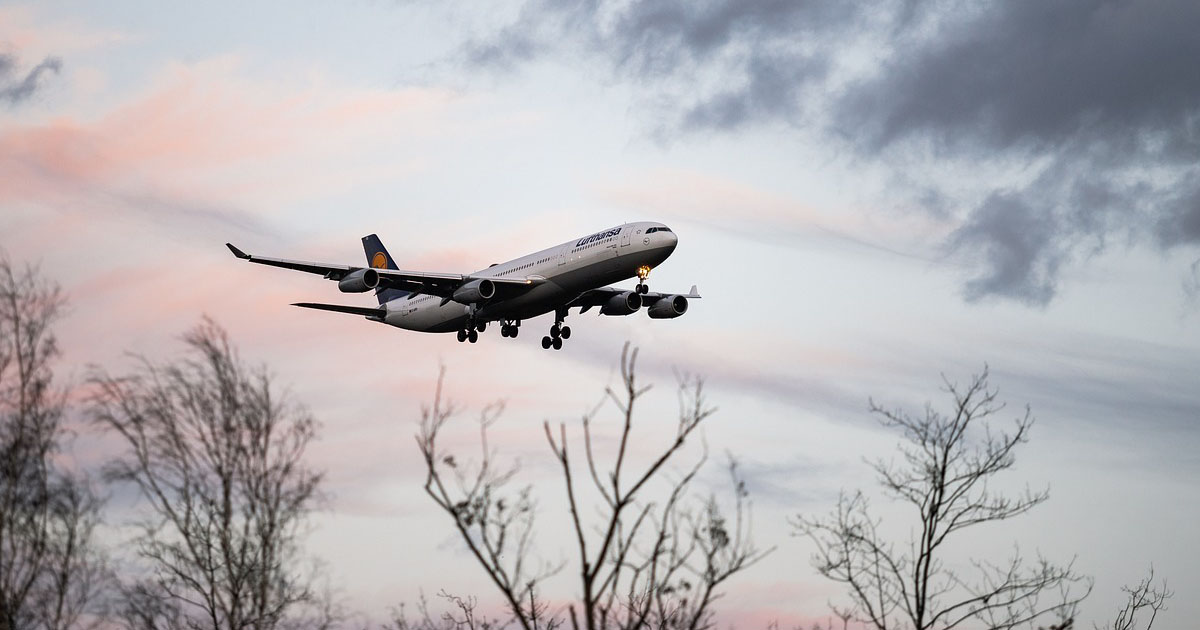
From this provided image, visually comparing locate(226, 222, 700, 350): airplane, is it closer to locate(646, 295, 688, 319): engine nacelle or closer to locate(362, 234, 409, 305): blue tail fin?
locate(646, 295, 688, 319): engine nacelle

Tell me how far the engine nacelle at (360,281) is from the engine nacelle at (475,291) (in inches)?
194

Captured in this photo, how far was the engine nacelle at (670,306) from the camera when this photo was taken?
72375 mm

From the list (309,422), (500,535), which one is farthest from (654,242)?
(500,535)

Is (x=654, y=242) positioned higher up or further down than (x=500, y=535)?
higher up

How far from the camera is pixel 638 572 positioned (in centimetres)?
1330

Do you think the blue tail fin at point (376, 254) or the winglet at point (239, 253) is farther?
the blue tail fin at point (376, 254)

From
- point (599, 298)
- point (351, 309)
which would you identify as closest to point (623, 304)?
point (599, 298)

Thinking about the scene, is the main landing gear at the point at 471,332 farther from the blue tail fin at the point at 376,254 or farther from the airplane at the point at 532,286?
the blue tail fin at the point at 376,254

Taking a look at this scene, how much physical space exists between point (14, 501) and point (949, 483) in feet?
62.7

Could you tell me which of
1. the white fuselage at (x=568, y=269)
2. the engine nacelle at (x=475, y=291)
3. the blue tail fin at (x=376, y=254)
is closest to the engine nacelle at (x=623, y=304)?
the white fuselage at (x=568, y=269)

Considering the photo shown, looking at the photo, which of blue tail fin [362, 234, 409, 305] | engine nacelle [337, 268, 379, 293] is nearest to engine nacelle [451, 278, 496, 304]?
engine nacelle [337, 268, 379, 293]

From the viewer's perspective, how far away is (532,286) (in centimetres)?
6556

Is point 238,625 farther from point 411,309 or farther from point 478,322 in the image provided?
point 411,309

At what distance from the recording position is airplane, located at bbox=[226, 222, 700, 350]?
203 feet
